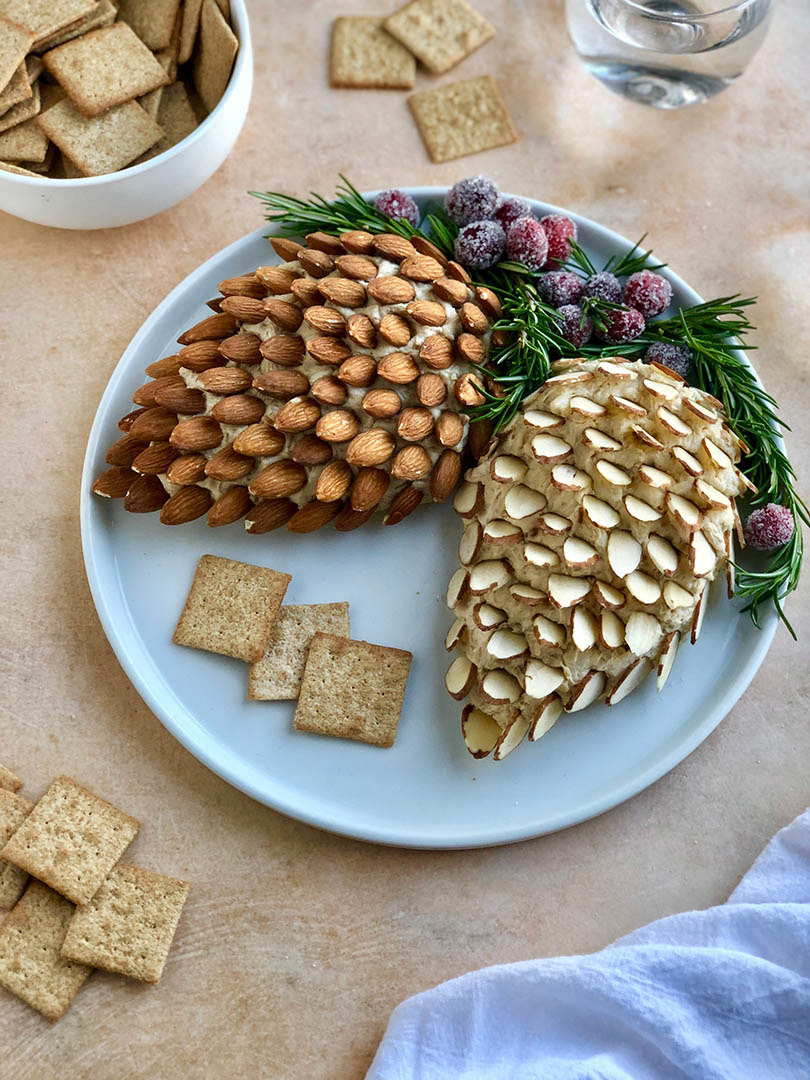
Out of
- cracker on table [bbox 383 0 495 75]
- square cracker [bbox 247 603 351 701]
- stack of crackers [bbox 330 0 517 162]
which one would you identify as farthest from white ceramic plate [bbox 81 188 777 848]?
cracker on table [bbox 383 0 495 75]

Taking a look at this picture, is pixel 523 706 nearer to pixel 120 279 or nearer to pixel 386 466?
pixel 386 466

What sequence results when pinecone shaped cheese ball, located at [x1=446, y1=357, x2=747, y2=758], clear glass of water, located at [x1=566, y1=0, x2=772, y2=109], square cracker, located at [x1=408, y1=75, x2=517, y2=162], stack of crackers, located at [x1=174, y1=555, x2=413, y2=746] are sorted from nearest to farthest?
1. pinecone shaped cheese ball, located at [x1=446, y1=357, x2=747, y2=758]
2. stack of crackers, located at [x1=174, y1=555, x2=413, y2=746]
3. clear glass of water, located at [x1=566, y1=0, x2=772, y2=109]
4. square cracker, located at [x1=408, y1=75, x2=517, y2=162]

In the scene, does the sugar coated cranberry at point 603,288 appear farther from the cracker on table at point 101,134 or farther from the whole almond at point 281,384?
the cracker on table at point 101,134

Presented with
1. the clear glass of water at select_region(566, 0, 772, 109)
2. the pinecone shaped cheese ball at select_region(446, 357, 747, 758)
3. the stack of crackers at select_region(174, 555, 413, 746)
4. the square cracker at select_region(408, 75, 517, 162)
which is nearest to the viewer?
the pinecone shaped cheese ball at select_region(446, 357, 747, 758)

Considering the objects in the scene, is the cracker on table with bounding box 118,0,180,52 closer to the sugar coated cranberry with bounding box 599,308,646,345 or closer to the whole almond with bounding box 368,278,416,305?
the whole almond with bounding box 368,278,416,305

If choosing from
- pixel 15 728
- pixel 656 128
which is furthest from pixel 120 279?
pixel 656 128

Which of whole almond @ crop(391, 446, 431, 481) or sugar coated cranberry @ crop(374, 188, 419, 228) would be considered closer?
whole almond @ crop(391, 446, 431, 481)

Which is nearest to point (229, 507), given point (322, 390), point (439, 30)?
point (322, 390)
